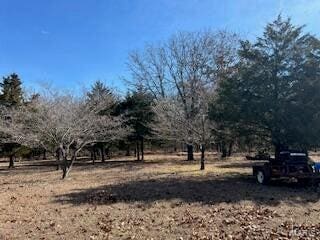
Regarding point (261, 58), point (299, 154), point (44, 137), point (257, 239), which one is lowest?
point (257, 239)

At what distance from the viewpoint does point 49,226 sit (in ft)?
31.1

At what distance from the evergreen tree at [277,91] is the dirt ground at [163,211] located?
2.33 m

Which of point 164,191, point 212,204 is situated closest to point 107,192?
point 164,191

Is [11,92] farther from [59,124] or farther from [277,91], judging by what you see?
[277,91]

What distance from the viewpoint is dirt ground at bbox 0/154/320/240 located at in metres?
8.64

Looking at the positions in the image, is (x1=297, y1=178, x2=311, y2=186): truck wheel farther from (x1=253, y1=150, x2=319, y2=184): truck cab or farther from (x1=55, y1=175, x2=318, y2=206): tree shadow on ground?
(x1=55, y1=175, x2=318, y2=206): tree shadow on ground

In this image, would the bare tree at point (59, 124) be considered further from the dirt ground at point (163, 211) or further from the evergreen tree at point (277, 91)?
the evergreen tree at point (277, 91)

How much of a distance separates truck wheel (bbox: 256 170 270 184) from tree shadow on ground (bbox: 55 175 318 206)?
29 centimetres

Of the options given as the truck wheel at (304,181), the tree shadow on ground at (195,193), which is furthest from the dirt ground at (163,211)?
the truck wheel at (304,181)

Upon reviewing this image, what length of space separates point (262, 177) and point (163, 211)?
6.64m

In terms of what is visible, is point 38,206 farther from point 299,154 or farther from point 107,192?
point 299,154

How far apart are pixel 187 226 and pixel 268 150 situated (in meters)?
11.9

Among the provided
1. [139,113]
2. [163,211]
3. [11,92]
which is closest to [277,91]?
[163,211]

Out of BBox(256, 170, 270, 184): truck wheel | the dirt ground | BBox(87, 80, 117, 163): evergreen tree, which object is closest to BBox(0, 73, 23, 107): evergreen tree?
BBox(87, 80, 117, 163): evergreen tree
